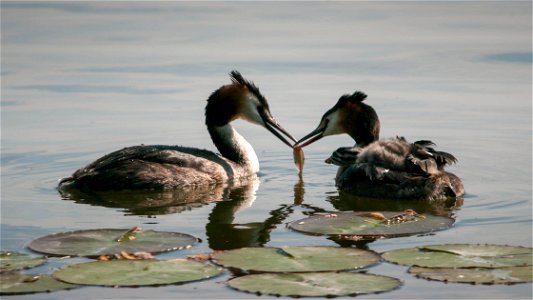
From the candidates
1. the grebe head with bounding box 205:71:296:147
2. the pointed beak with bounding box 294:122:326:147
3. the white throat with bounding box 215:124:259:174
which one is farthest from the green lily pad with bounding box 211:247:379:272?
the grebe head with bounding box 205:71:296:147

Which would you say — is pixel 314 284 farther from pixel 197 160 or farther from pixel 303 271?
pixel 197 160

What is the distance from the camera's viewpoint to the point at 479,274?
8734 mm

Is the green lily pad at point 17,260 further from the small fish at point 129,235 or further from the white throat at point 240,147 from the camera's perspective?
the white throat at point 240,147

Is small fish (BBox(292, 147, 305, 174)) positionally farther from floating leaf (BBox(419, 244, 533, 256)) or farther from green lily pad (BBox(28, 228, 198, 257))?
floating leaf (BBox(419, 244, 533, 256))

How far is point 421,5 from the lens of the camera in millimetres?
29672

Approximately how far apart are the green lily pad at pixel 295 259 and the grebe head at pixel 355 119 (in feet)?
14.1

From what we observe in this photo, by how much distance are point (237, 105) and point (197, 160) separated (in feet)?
3.94

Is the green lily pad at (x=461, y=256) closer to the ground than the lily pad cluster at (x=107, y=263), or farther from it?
farther from it

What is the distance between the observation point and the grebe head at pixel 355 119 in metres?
13.7

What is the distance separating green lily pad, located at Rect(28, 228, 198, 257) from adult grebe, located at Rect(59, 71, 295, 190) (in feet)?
9.39

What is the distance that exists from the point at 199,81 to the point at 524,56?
601 centimetres

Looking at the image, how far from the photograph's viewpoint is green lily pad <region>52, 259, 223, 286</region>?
8633 millimetres

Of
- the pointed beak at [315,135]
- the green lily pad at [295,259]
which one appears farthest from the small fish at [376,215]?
the pointed beak at [315,135]

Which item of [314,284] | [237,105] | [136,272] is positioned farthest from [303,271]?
[237,105]
